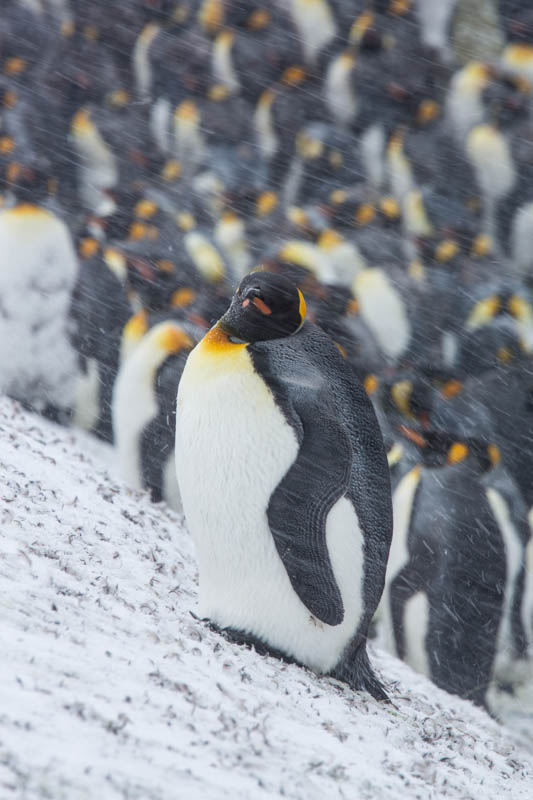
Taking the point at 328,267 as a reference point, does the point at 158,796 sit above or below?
above

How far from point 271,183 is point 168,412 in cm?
418

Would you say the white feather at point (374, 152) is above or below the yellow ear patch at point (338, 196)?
above

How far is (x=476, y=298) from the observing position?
5.32 meters

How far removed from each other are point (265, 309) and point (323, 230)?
173 inches

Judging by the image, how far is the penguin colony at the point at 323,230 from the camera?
11.0 feet

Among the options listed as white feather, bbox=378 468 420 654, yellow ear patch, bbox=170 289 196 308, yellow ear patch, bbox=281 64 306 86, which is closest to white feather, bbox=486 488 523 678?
white feather, bbox=378 468 420 654

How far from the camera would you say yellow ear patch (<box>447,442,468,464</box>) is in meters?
3.35

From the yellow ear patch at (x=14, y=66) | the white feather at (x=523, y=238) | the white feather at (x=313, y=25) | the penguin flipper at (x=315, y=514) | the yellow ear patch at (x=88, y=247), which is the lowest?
the yellow ear patch at (x=14, y=66)

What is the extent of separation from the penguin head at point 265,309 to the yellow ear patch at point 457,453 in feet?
5.20

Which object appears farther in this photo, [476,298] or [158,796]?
[476,298]

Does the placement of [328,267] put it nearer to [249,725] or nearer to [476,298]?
[476,298]

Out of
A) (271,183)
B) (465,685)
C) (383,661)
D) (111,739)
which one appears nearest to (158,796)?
(111,739)

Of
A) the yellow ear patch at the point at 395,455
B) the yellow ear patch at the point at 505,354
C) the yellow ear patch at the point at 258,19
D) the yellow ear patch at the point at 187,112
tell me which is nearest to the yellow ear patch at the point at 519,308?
the yellow ear patch at the point at 505,354

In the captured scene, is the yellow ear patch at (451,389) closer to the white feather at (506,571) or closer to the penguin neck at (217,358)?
the white feather at (506,571)
